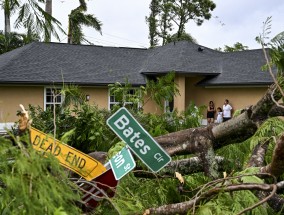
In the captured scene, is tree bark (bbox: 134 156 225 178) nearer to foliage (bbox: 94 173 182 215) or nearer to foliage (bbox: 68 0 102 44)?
foliage (bbox: 94 173 182 215)

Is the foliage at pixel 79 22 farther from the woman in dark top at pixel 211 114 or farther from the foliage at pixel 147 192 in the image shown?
the foliage at pixel 147 192

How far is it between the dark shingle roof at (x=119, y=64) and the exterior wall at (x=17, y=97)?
1.79 ft

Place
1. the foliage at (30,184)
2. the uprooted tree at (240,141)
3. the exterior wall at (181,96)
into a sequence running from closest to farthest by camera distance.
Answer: the foliage at (30,184) < the uprooted tree at (240,141) < the exterior wall at (181,96)

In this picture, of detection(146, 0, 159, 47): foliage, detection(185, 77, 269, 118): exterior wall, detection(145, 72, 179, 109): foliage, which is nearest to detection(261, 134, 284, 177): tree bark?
detection(145, 72, 179, 109): foliage

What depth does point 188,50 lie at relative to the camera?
69.4 ft

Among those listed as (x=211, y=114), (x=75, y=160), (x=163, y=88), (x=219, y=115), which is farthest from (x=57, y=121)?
(x=211, y=114)

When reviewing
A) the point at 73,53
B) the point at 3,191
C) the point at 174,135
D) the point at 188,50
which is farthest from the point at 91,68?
the point at 3,191

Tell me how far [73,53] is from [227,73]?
24.7 ft

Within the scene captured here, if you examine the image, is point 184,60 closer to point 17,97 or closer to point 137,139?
point 17,97

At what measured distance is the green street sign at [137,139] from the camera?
1871mm

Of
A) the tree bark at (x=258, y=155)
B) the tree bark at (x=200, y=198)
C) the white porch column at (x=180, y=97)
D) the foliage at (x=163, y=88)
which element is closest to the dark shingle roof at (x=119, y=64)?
the white porch column at (x=180, y=97)

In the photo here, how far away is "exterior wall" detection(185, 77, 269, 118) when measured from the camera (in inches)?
704

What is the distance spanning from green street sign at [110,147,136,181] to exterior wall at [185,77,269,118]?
1618 centimetres

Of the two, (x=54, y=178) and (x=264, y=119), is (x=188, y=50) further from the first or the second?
(x=54, y=178)
